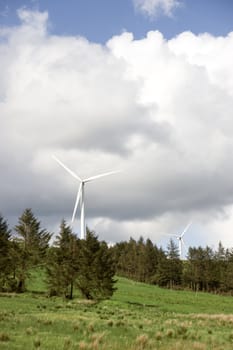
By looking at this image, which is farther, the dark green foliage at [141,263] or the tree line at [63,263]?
the dark green foliage at [141,263]

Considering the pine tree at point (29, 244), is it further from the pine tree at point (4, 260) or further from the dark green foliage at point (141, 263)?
the dark green foliage at point (141, 263)

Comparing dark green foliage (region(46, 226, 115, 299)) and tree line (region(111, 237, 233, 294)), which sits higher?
tree line (region(111, 237, 233, 294))

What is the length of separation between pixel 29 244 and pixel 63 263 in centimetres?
1222

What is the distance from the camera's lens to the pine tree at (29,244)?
72125mm

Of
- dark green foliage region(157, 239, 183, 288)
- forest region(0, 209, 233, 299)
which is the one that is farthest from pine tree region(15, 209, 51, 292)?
dark green foliage region(157, 239, 183, 288)

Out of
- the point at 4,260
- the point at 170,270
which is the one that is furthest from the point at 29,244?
the point at 170,270

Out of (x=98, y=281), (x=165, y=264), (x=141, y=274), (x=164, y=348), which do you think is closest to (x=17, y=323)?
(x=164, y=348)

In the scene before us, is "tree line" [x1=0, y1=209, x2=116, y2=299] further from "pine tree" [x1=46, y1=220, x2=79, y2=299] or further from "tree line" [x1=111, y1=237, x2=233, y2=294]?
"tree line" [x1=111, y1=237, x2=233, y2=294]

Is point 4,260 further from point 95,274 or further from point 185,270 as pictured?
point 185,270

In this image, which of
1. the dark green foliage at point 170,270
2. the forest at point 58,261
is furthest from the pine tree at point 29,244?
the dark green foliage at point 170,270

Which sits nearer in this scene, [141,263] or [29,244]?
[29,244]

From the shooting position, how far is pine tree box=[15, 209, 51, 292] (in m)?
72.1

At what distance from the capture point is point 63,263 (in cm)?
6756

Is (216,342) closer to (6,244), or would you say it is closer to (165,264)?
(6,244)
